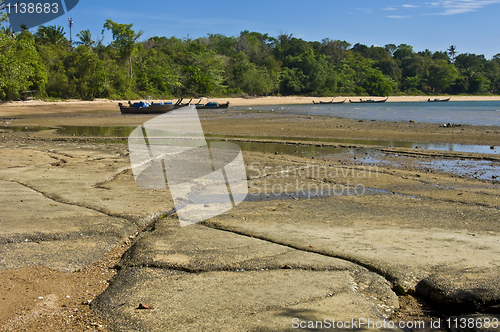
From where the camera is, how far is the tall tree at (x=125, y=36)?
206ft

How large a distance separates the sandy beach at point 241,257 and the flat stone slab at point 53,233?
17mm

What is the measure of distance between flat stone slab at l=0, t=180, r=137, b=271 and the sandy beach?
17 mm

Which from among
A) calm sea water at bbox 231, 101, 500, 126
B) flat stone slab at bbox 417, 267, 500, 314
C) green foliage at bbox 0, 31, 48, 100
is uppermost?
green foliage at bbox 0, 31, 48, 100

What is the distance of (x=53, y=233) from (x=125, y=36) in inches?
2563

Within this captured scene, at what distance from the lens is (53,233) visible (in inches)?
170

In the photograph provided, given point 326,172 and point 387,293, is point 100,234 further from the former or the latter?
point 326,172

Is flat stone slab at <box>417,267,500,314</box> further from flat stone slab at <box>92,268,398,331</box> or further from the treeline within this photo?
the treeline

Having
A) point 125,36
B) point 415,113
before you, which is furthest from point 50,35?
point 415,113

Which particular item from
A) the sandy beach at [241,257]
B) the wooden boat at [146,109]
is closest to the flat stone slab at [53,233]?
the sandy beach at [241,257]

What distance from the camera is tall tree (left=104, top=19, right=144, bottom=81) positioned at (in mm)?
62906

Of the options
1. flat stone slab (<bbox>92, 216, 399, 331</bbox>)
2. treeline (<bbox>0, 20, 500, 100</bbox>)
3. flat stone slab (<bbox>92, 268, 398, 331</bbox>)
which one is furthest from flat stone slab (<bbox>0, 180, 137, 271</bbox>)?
treeline (<bbox>0, 20, 500, 100</bbox>)

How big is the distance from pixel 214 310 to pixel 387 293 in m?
1.36

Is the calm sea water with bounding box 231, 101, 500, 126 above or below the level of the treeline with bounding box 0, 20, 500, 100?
below

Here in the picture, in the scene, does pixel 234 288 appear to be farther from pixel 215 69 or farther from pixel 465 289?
pixel 215 69
